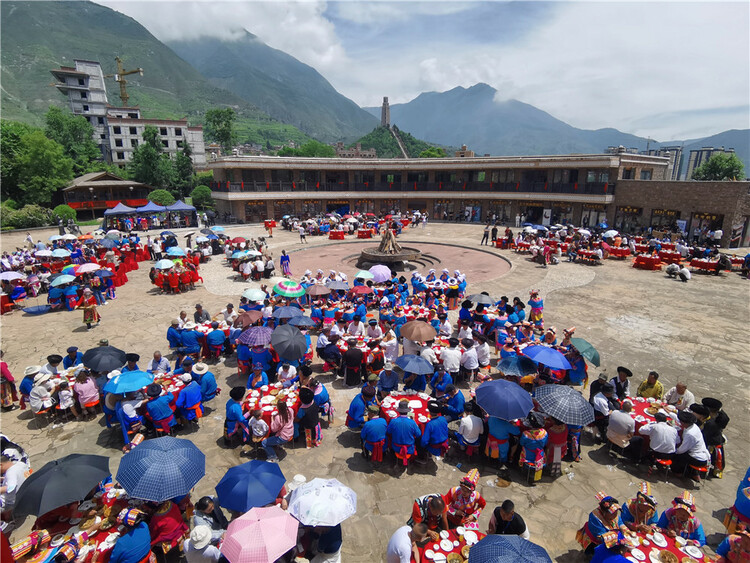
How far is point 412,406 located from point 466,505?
9.12 ft

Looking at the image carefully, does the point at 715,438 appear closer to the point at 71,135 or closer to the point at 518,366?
the point at 518,366

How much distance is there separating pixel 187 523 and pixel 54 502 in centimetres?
185

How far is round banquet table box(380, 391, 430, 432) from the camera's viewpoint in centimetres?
794

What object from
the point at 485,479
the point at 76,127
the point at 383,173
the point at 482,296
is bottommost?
the point at 485,479

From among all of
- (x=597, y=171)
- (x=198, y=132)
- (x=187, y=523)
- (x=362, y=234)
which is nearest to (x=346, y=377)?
(x=187, y=523)

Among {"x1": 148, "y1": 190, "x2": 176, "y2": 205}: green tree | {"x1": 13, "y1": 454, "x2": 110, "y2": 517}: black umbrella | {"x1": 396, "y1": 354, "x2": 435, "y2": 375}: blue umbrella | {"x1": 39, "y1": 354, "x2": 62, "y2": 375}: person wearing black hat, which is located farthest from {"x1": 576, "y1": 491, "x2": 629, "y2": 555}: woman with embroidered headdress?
{"x1": 148, "y1": 190, "x2": 176, "y2": 205}: green tree

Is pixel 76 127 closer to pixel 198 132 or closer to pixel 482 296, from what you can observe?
pixel 198 132

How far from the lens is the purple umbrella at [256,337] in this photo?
33.6 ft

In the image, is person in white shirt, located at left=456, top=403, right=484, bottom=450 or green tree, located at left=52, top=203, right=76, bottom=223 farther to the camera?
green tree, located at left=52, top=203, right=76, bottom=223

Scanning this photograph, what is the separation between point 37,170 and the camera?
45.9 metres

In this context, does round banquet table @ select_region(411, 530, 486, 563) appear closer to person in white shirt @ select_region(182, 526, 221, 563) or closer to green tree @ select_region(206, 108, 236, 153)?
person in white shirt @ select_region(182, 526, 221, 563)

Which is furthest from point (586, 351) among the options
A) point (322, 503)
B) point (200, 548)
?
point (200, 548)

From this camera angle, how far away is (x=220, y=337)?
12.0 m

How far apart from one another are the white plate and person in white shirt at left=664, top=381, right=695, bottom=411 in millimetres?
5913
